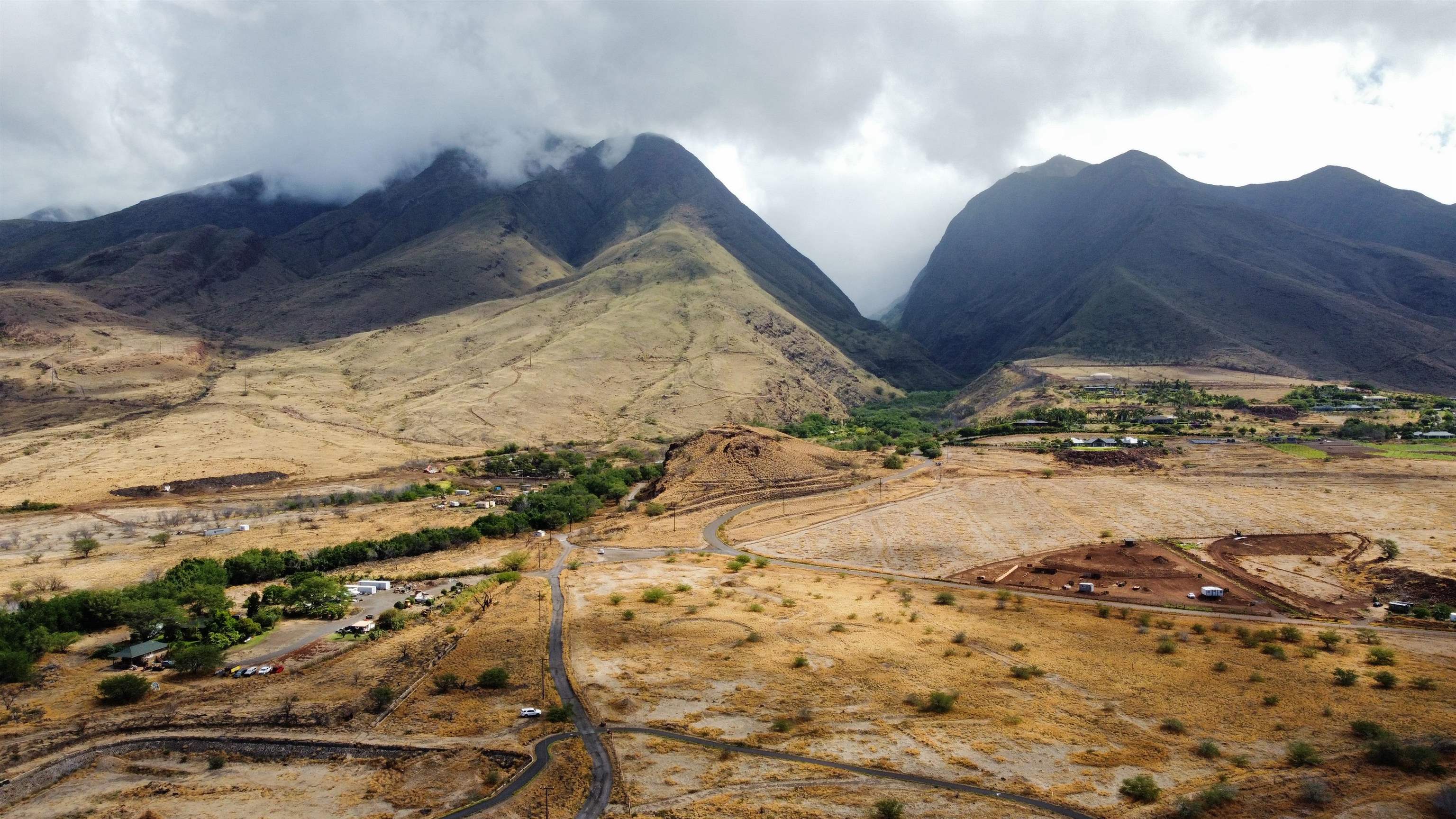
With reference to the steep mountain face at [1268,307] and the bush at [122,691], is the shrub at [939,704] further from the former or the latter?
the steep mountain face at [1268,307]

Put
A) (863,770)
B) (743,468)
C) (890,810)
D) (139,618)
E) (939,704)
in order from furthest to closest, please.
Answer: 1. (743,468)
2. (139,618)
3. (939,704)
4. (863,770)
5. (890,810)

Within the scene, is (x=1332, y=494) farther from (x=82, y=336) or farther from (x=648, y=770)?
(x=82, y=336)

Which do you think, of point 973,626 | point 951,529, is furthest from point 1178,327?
point 973,626

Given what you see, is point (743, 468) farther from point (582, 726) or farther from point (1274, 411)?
point (1274, 411)

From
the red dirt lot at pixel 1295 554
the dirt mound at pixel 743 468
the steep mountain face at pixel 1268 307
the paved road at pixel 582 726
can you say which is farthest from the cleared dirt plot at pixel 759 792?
the steep mountain face at pixel 1268 307

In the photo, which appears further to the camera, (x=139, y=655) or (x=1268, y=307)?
(x=1268, y=307)

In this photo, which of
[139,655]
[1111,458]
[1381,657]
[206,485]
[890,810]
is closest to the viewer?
[890,810]

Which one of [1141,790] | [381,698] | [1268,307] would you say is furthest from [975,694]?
[1268,307]
